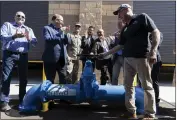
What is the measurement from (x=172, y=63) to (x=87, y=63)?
5940 mm

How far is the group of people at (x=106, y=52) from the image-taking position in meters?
4.16

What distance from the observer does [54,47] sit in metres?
5.30

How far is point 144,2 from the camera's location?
9.59m

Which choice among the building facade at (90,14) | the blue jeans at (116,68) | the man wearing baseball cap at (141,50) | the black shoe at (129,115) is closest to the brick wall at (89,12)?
the building facade at (90,14)

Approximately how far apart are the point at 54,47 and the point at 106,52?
1073 mm

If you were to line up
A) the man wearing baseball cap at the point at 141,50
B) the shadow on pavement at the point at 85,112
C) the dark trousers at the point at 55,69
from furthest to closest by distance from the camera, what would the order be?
the dark trousers at the point at 55,69, the shadow on pavement at the point at 85,112, the man wearing baseball cap at the point at 141,50

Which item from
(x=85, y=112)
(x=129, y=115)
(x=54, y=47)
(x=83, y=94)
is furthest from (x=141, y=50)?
(x=54, y=47)

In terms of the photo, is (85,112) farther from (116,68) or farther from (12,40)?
(12,40)

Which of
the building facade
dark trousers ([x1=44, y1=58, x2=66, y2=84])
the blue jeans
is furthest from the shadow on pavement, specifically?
the building facade

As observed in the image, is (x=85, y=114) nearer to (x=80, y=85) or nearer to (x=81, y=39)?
(x=80, y=85)

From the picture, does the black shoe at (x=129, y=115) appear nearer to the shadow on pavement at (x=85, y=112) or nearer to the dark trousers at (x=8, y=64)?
the shadow on pavement at (x=85, y=112)

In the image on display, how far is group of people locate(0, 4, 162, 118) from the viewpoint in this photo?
4.16 meters

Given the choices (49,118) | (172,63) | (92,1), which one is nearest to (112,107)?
(49,118)

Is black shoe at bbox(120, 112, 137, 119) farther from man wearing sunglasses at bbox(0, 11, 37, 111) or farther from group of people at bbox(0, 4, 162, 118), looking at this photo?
man wearing sunglasses at bbox(0, 11, 37, 111)
